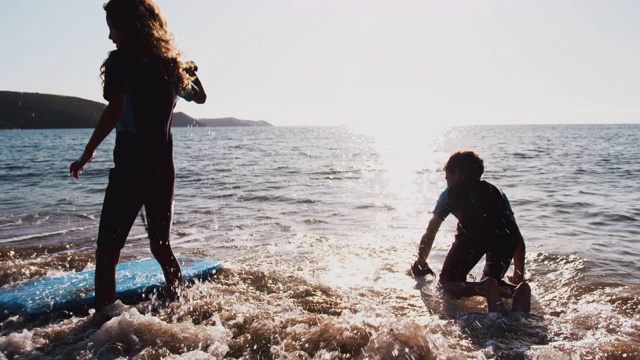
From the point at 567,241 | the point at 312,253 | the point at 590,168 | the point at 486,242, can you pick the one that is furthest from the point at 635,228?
the point at 590,168

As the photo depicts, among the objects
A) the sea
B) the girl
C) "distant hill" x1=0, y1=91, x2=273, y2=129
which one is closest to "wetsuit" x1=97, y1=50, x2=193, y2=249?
the girl

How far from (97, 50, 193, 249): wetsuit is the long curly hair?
6 centimetres

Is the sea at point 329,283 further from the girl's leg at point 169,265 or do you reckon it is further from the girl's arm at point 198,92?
the girl's arm at point 198,92

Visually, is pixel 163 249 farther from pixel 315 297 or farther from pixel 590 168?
pixel 590 168

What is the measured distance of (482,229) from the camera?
4.35 metres

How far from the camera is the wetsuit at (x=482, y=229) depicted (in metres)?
4.32

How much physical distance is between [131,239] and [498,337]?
5.69m

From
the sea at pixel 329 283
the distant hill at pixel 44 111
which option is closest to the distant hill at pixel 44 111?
the distant hill at pixel 44 111

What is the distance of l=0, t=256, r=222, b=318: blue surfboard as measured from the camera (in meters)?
3.76

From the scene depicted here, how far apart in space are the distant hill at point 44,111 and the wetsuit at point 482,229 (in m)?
127

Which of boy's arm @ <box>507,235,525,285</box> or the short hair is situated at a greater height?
the short hair

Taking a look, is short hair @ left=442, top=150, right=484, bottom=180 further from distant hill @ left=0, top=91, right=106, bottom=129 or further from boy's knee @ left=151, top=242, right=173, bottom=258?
distant hill @ left=0, top=91, right=106, bottom=129

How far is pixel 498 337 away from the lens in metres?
3.42

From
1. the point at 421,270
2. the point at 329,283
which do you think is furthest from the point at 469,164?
the point at 329,283
